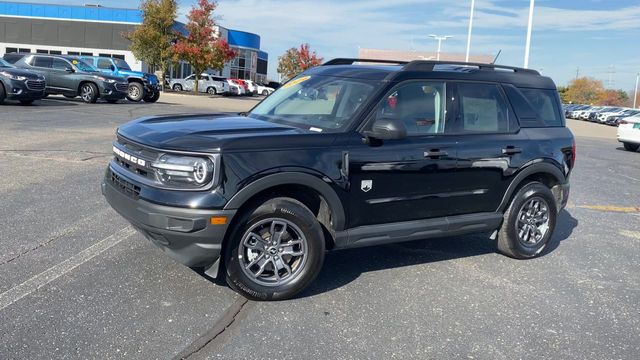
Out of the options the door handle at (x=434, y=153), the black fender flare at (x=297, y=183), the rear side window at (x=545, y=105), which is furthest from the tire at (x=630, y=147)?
the black fender flare at (x=297, y=183)

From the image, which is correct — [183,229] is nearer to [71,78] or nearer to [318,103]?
[318,103]

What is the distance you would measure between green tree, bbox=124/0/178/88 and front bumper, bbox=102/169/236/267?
39129 mm

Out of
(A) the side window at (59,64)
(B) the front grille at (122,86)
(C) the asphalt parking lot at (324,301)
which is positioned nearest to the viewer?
(C) the asphalt parking lot at (324,301)

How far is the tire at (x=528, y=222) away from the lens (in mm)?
5406

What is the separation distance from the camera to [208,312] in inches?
153

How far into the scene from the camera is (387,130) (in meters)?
4.26

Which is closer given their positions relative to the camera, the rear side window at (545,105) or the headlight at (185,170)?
the headlight at (185,170)

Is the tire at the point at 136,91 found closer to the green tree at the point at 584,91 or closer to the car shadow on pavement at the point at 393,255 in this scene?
the car shadow on pavement at the point at 393,255

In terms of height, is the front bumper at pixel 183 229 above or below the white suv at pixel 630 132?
below

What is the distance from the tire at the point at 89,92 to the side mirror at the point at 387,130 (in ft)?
65.5

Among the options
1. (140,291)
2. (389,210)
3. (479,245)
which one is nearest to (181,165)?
(140,291)

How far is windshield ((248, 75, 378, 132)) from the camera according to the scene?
4652mm

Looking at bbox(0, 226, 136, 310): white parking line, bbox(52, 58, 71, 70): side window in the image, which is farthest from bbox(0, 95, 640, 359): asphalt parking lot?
bbox(52, 58, 71, 70): side window

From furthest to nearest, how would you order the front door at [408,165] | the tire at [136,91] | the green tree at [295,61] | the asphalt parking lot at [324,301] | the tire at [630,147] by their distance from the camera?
the green tree at [295,61] < the tire at [136,91] < the tire at [630,147] < the front door at [408,165] < the asphalt parking lot at [324,301]
